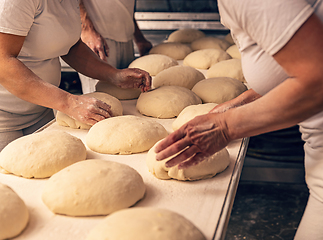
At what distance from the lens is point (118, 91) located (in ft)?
6.93

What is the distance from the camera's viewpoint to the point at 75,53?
2078 mm

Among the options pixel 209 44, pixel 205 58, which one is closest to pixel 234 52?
pixel 209 44

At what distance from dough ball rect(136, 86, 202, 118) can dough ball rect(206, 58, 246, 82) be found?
599 mm

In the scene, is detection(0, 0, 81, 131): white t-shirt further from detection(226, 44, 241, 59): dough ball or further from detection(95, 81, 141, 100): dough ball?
detection(226, 44, 241, 59): dough ball

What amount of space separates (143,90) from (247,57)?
1083mm

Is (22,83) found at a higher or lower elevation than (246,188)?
higher

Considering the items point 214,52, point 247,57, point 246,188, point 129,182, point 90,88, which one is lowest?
point 246,188

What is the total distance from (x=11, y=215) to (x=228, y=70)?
1988 millimetres

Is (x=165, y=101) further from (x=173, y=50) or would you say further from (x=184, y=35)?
(x=184, y=35)

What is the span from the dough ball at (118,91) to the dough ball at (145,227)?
4.36 ft

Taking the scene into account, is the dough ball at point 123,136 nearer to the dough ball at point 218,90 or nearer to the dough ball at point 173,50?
the dough ball at point 218,90

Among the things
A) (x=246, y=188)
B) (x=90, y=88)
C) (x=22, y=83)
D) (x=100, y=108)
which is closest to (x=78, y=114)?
(x=100, y=108)

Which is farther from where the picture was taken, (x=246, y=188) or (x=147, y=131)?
(x=246, y=188)

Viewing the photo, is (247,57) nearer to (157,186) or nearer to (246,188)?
(157,186)
